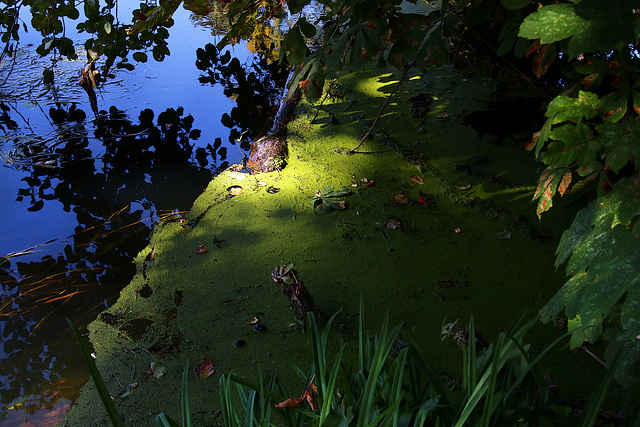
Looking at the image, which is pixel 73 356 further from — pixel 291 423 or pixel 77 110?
pixel 77 110

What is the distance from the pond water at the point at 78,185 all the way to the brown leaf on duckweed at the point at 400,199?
1145 mm

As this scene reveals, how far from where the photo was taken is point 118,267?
2.28 metres

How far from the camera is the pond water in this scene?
1885 millimetres

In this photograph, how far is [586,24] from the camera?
2.75 feet

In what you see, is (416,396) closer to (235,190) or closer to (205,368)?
(205,368)

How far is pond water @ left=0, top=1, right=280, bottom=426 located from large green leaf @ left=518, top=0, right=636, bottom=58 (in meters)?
1.85

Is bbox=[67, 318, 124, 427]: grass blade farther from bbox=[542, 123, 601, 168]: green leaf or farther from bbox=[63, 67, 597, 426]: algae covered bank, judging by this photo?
bbox=[542, 123, 601, 168]: green leaf

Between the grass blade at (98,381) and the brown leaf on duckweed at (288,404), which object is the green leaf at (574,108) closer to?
the brown leaf on duckweed at (288,404)

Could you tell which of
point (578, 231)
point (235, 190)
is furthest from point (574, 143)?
point (235, 190)

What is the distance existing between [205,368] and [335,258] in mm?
753

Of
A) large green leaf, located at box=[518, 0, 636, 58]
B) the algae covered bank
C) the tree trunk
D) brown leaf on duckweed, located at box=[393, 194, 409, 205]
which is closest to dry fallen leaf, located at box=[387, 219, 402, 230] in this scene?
the algae covered bank

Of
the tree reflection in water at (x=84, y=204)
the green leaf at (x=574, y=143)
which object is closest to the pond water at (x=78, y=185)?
the tree reflection in water at (x=84, y=204)

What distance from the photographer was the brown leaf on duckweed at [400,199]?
2430 millimetres

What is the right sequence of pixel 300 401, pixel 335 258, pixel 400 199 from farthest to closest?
pixel 400 199 < pixel 335 258 < pixel 300 401
